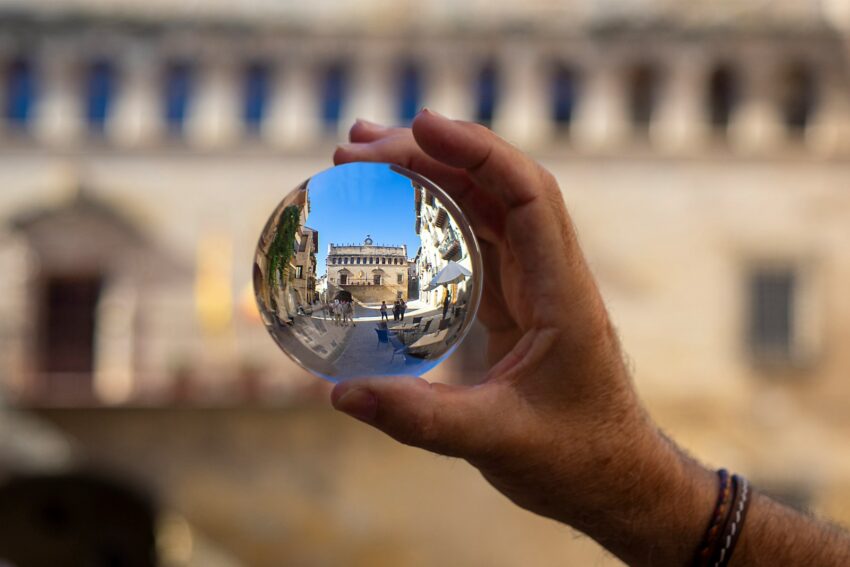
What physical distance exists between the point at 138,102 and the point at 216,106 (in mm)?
1150

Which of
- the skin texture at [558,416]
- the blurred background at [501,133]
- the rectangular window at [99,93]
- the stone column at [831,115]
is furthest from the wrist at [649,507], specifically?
the rectangular window at [99,93]

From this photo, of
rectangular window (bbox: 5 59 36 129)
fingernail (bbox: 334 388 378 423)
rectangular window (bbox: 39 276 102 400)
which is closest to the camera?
fingernail (bbox: 334 388 378 423)

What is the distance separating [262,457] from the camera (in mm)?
14070

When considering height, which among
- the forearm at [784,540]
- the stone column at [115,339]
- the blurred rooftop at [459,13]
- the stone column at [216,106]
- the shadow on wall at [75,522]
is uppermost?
the blurred rooftop at [459,13]

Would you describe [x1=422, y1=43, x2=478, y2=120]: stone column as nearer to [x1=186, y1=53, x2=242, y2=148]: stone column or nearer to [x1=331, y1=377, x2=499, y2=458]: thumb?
[x1=186, y1=53, x2=242, y2=148]: stone column

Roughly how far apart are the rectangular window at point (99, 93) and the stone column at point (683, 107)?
823 centimetres

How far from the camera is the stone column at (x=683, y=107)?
611 inches

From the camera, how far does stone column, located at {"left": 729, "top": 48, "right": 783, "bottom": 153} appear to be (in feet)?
50.9

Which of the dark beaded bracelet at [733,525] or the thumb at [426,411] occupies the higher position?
the thumb at [426,411]

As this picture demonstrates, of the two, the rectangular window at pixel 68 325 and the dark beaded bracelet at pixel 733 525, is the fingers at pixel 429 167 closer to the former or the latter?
the dark beaded bracelet at pixel 733 525

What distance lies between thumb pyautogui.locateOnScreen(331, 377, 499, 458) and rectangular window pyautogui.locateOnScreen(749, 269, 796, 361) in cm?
1468

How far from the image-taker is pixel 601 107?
51.5 ft

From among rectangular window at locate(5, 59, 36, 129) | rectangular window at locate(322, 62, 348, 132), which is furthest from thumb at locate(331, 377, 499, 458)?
rectangular window at locate(5, 59, 36, 129)

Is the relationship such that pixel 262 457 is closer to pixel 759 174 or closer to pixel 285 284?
pixel 759 174
